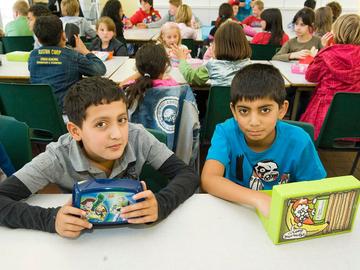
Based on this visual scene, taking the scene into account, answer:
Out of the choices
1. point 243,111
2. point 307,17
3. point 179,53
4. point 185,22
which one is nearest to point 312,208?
point 243,111

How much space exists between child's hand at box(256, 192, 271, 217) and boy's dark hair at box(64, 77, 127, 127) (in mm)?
581

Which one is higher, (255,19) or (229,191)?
(255,19)

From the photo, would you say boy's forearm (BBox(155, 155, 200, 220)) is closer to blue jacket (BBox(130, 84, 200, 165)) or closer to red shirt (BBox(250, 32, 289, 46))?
blue jacket (BBox(130, 84, 200, 165))

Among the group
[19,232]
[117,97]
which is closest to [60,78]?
[117,97]

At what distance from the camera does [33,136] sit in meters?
2.37

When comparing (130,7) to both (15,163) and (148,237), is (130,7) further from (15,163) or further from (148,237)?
(148,237)

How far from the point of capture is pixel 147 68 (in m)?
2.00

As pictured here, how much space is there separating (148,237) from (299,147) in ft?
2.34

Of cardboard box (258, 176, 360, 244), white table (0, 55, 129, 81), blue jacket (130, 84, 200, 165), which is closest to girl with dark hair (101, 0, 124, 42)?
white table (0, 55, 129, 81)

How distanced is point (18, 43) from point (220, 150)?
344cm

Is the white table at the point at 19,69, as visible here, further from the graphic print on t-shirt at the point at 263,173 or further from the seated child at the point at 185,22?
the graphic print on t-shirt at the point at 263,173

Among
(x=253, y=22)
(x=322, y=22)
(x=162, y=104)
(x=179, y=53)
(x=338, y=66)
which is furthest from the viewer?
(x=253, y=22)

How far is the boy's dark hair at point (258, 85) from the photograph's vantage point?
1320mm

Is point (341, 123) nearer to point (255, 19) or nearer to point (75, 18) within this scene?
point (75, 18)
